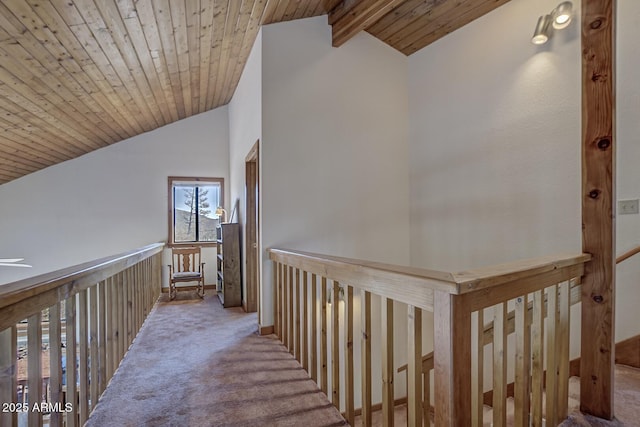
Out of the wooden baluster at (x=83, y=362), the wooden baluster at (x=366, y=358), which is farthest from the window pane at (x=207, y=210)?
the wooden baluster at (x=366, y=358)

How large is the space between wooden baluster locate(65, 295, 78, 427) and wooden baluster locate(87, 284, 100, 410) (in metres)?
0.26

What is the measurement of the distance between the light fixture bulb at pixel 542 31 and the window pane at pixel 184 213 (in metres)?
5.19

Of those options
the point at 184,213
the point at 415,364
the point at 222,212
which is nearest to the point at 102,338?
the point at 415,364

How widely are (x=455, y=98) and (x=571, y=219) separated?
170cm

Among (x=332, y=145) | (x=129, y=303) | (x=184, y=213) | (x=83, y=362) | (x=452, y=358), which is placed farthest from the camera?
(x=184, y=213)

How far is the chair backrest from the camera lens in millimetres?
5324

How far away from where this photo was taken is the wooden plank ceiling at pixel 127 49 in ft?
7.86

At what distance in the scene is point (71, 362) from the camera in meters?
1.60

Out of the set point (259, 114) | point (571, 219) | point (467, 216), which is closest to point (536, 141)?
point (571, 219)

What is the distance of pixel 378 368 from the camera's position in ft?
11.6

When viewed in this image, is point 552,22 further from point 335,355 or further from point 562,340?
point 335,355

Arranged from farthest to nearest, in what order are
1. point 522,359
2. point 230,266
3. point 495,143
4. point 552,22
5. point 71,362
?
point 230,266 → point 495,143 → point 552,22 → point 71,362 → point 522,359

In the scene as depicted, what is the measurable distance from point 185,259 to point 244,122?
248cm

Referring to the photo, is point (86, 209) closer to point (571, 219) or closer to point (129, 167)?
point (129, 167)
